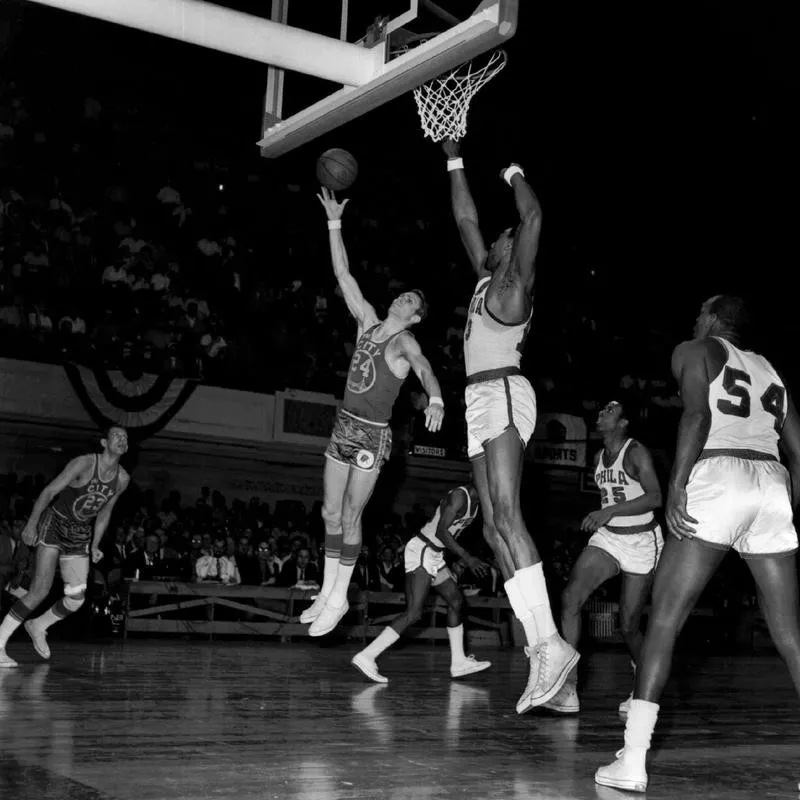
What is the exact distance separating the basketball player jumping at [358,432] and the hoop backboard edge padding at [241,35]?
119 centimetres

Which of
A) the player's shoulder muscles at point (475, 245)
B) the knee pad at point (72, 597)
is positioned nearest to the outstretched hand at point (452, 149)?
the player's shoulder muscles at point (475, 245)

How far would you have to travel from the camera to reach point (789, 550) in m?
4.57

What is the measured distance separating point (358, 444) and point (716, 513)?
3.83m

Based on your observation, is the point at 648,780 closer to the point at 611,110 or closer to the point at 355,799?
the point at 355,799

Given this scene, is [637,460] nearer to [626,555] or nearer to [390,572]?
[626,555]

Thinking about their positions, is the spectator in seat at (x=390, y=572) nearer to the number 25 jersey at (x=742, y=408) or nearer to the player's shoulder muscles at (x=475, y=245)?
the player's shoulder muscles at (x=475, y=245)

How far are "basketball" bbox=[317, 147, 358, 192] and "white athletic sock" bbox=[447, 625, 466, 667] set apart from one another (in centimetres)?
398

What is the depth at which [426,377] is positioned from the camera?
7.34 m

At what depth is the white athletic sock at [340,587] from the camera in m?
7.89

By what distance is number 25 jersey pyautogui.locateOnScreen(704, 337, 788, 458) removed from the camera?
466 centimetres

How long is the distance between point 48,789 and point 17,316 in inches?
494

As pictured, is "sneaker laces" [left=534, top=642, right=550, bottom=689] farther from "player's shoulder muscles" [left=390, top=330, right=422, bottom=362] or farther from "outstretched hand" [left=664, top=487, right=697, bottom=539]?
"player's shoulder muscles" [left=390, top=330, right=422, bottom=362]

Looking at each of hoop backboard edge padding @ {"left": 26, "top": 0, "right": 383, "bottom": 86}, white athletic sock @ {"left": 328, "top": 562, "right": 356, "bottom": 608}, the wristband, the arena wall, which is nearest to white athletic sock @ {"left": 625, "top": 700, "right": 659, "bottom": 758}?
the wristband

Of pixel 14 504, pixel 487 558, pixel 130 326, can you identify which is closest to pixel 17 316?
pixel 130 326
